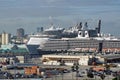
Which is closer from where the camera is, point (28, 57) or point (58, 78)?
point (58, 78)

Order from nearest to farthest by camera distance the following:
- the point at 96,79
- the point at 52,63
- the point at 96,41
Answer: the point at 96,79, the point at 52,63, the point at 96,41

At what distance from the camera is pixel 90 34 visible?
12469 cm

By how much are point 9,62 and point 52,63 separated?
600cm

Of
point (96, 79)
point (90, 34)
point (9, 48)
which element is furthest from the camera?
point (90, 34)

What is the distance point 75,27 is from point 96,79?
7701cm

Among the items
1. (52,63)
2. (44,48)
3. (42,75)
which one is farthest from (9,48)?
(42,75)

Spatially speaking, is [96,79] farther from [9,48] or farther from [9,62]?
[9,48]

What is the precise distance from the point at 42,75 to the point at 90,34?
229 ft

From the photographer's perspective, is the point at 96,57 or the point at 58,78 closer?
the point at 58,78

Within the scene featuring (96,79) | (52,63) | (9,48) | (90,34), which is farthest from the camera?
(90,34)

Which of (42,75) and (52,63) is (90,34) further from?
(42,75)

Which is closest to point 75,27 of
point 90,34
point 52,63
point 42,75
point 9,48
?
point 90,34

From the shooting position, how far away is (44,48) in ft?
339

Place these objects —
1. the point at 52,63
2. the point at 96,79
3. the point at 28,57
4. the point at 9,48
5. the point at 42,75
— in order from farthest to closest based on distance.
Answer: the point at 9,48 → the point at 28,57 → the point at 52,63 → the point at 42,75 → the point at 96,79
